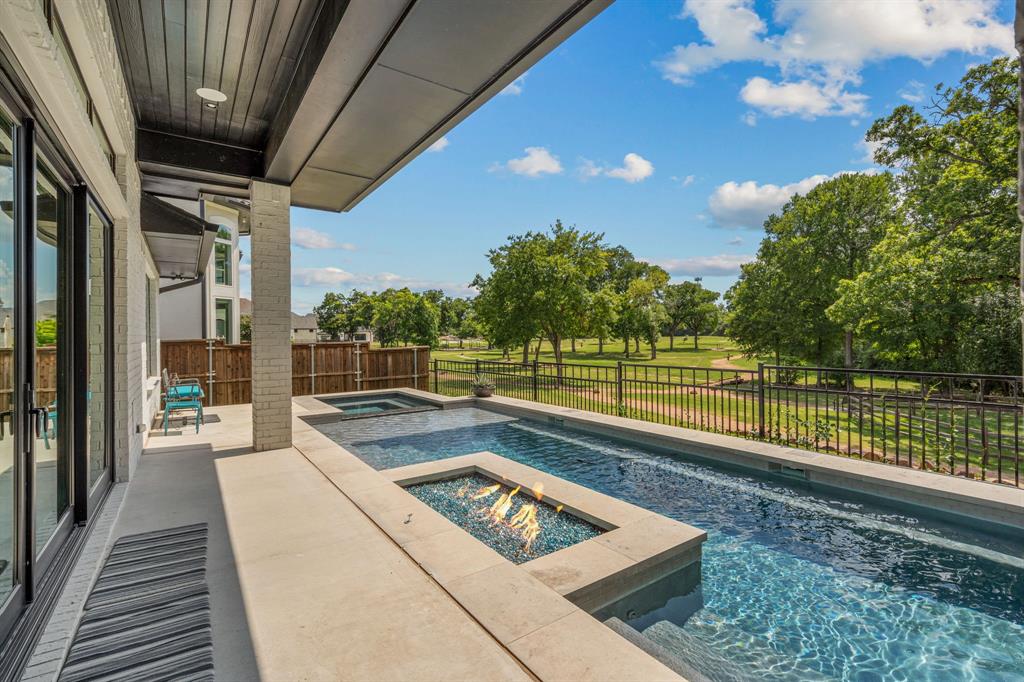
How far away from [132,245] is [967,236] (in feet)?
44.7

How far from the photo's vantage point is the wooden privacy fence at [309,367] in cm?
941

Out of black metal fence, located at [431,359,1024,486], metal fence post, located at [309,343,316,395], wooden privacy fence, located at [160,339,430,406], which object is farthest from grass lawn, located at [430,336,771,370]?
metal fence post, located at [309,343,316,395]

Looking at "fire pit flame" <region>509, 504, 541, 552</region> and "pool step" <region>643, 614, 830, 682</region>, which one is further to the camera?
"fire pit flame" <region>509, 504, 541, 552</region>

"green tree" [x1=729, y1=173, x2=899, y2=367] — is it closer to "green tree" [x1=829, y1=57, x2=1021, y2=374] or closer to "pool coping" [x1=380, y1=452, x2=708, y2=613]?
"green tree" [x1=829, y1=57, x2=1021, y2=374]

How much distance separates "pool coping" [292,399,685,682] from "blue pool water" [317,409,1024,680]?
2.08ft

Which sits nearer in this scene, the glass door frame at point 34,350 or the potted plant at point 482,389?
the glass door frame at point 34,350

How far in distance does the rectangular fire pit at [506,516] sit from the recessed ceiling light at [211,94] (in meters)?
3.80

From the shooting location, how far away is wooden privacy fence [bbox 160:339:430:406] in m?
9.41

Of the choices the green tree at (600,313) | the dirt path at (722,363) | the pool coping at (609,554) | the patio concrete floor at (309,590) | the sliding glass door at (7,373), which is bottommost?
the dirt path at (722,363)

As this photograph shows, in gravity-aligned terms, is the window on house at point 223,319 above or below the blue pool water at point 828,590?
above

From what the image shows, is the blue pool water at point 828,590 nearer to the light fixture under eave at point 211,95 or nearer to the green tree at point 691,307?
the light fixture under eave at point 211,95

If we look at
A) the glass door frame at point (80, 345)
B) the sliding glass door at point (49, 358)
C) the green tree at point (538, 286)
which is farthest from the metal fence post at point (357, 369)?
the sliding glass door at point (49, 358)

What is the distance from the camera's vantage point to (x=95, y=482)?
347 centimetres

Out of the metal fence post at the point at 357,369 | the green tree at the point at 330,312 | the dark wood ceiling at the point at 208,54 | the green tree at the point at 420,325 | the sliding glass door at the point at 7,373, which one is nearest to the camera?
the sliding glass door at the point at 7,373
